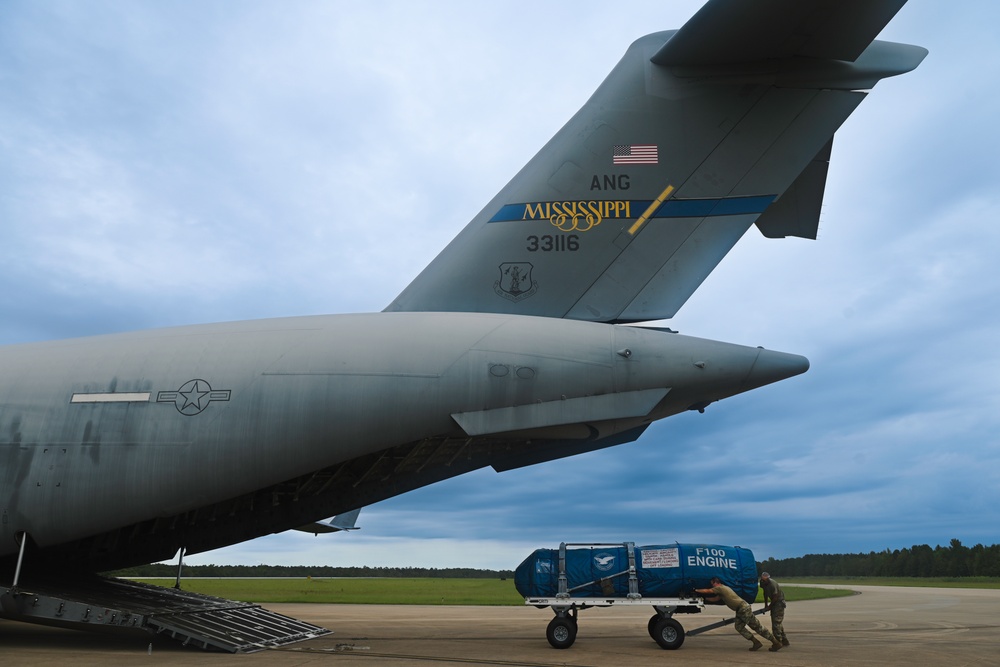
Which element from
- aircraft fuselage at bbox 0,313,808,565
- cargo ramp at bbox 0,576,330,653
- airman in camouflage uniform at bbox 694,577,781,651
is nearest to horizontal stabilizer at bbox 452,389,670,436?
aircraft fuselage at bbox 0,313,808,565

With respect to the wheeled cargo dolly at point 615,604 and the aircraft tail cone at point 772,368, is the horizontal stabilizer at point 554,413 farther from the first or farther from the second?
the wheeled cargo dolly at point 615,604

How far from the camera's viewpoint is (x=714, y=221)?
9.45m

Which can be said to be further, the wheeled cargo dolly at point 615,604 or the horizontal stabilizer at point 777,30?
the wheeled cargo dolly at point 615,604

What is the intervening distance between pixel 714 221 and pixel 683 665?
5134mm

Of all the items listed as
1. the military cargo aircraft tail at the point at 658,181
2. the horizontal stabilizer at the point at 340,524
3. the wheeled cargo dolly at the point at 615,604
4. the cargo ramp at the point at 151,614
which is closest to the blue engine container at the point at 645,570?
the wheeled cargo dolly at the point at 615,604

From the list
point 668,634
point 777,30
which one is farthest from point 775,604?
point 777,30

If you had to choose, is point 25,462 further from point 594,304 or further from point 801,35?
point 801,35

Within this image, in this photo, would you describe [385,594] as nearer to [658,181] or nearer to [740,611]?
[740,611]

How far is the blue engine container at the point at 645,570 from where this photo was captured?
10.1 metres

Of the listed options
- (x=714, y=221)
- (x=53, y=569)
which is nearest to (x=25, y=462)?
(x=53, y=569)

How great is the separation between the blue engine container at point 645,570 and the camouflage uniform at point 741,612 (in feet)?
0.92

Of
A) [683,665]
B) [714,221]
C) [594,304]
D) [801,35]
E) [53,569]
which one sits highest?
[801,35]

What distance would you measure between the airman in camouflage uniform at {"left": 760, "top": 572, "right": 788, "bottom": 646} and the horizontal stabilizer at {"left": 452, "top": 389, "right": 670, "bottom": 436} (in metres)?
3.50

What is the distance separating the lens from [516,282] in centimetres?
972
